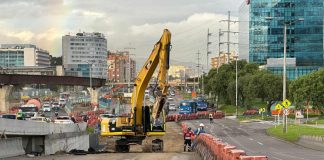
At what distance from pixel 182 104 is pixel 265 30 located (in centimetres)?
5989

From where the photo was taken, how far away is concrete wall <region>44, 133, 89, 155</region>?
3438 cm

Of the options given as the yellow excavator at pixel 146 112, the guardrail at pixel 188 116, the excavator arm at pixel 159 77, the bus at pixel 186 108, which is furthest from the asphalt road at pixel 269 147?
the bus at pixel 186 108

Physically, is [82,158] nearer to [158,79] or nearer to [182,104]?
[158,79]

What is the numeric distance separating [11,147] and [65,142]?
10.7 metres

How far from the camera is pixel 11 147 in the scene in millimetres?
28375

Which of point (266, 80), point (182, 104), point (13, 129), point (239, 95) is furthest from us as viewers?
point (239, 95)

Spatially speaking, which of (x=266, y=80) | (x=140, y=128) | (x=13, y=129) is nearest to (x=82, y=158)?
(x=13, y=129)

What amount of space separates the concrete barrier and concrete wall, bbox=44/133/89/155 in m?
3.79

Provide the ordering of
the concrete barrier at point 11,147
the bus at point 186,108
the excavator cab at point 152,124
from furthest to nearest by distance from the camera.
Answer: the bus at point 186,108, the excavator cab at point 152,124, the concrete barrier at point 11,147

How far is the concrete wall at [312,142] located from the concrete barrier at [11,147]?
67.8 ft

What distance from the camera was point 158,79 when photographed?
116 feet

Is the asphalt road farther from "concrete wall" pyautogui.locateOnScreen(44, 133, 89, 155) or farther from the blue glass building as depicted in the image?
the blue glass building

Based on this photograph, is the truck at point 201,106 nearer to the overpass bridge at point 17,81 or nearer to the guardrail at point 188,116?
the guardrail at point 188,116

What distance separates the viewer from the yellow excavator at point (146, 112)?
35.2 meters
